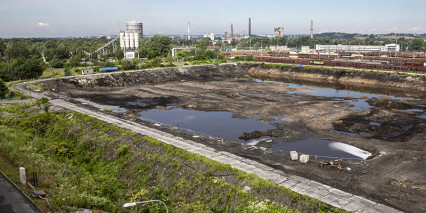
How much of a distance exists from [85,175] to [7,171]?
17.7ft

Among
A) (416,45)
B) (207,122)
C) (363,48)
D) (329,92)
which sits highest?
(416,45)

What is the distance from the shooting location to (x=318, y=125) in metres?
40.2

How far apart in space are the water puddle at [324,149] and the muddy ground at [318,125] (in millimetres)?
1004

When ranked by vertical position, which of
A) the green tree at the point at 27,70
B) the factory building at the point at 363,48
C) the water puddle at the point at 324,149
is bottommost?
the water puddle at the point at 324,149

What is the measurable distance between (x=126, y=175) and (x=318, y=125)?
25.1 metres

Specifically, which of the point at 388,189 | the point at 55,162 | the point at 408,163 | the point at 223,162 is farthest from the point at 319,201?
the point at 55,162

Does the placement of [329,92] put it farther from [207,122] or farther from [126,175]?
[126,175]

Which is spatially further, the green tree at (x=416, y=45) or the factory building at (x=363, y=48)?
the green tree at (x=416, y=45)

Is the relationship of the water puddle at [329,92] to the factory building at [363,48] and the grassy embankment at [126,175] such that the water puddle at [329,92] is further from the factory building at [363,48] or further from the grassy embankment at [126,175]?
the factory building at [363,48]

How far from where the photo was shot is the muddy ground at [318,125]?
23830mm

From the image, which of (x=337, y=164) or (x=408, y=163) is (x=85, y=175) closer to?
(x=337, y=164)

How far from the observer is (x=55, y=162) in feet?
87.7

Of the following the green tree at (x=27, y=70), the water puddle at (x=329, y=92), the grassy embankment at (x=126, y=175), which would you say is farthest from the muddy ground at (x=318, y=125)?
the green tree at (x=27, y=70)

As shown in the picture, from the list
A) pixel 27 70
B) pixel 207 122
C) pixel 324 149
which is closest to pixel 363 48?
pixel 207 122
